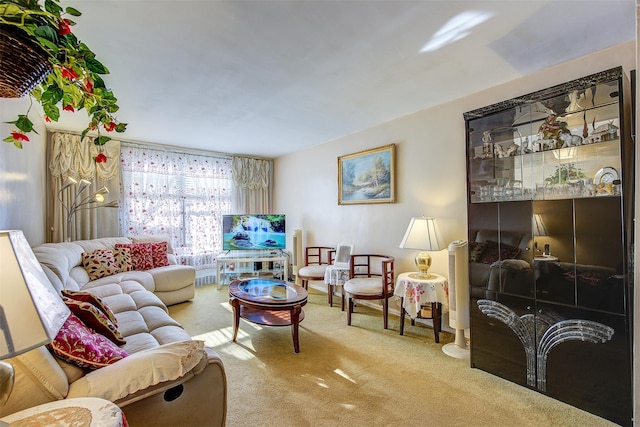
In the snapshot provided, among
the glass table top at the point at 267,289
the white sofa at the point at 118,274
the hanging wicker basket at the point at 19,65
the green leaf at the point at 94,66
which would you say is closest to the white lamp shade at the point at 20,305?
the hanging wicker basket at the point at 19,65

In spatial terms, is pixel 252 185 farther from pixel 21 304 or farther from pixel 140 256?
pixel 21 304

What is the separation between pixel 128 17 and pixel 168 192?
3630 mm

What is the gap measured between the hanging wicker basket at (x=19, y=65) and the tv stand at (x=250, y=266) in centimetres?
410

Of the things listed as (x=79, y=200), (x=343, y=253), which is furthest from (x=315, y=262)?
(x=79, y=200)

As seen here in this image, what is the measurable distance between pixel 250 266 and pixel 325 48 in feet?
13.8

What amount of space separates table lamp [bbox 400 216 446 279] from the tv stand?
2.58 metres

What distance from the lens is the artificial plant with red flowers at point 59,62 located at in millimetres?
727

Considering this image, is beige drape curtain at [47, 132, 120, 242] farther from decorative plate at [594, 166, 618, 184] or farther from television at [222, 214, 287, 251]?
decorative plate at [594, 166, 618, 184]

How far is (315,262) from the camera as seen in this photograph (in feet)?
15.9

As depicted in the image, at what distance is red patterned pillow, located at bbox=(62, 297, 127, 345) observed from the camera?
164 centimetres

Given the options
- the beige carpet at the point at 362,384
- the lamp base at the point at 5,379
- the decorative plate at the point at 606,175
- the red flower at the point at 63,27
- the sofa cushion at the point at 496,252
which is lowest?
the beige carpet at the point at 362,384

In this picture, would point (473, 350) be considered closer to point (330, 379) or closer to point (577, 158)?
point (330, 379)

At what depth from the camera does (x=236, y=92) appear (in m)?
2.69

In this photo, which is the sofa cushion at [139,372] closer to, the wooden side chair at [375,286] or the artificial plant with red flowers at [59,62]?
the artificial plant with red flowers at [59,62]
